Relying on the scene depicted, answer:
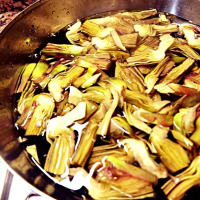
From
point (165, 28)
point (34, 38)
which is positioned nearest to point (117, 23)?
point (165, 28)

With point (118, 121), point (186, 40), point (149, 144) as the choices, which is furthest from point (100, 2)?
point (149, 144)

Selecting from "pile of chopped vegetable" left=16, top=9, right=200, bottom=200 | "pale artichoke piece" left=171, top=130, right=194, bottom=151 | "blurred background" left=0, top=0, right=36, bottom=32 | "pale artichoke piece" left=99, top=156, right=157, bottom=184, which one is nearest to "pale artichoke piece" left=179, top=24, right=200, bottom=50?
"pile of chopped vegetable" left=16, top=9, right=200, bottom=200

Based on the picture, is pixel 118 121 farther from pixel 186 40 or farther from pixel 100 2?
pixel 100 2

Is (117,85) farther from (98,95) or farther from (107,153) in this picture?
(107,153)

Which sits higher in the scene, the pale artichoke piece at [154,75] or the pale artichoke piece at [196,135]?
the pale artichoke piece at [154,75]

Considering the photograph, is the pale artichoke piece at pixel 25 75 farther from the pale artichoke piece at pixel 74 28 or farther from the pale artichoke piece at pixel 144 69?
the pale artichoke piece at pixel 144 69

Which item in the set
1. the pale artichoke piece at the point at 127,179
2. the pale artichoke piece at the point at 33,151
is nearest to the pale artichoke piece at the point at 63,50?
the pale artichoke piece at the point at 33,151
